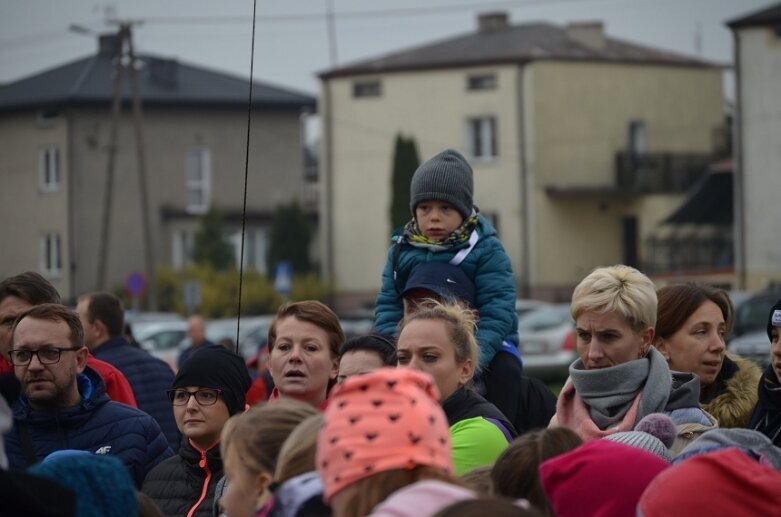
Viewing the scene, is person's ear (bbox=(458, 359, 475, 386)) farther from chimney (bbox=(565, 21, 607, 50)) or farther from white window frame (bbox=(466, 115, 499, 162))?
chimney (bbox=(565, 21, 607, 50))

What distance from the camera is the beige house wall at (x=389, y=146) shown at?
5566 centimetres

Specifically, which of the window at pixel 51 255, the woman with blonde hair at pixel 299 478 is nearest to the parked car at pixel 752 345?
the woman with blonde hair at pixel 299 478

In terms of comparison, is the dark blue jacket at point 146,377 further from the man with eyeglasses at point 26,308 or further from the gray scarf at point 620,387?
the gray scarf at point 620,387

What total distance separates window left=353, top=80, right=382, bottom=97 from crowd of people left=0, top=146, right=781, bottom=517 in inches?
1911

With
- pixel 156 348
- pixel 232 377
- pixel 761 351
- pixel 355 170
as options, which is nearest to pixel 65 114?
pixel 355 170

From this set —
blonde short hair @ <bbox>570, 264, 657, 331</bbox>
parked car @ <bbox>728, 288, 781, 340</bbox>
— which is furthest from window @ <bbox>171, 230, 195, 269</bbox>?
blonde short hair @ <bbox>570, 264, 657, 331</bbox>

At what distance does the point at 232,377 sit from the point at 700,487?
3.12 m

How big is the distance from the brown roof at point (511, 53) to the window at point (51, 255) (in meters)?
12.0

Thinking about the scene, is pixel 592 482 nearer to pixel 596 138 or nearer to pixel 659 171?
pixel 596 138

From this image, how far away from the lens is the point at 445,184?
7301 millimetres

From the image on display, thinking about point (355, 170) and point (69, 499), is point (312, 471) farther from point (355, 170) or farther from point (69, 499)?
point (355, 170)

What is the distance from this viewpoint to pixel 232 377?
6766 mm

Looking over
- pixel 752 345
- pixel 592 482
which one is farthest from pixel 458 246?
pixel 752 345

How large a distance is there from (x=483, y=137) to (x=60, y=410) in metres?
49.7
